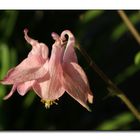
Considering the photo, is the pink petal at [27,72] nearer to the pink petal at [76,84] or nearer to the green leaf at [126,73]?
the pink petal at [76,84]

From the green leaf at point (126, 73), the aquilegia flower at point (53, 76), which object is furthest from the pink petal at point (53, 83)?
the green leaf at point (126, 73)

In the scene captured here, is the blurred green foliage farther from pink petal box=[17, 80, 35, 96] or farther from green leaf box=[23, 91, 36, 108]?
pink petal box=[17, 80, 35, 96]

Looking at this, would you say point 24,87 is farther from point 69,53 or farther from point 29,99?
point 29,99

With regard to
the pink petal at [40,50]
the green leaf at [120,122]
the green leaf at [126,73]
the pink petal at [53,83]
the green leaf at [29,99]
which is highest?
the green leaf at [29,99]

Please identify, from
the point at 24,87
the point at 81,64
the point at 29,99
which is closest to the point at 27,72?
the point at 24,87

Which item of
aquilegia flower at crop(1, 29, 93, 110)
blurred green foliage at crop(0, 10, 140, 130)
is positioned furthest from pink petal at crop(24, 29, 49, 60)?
blurred green foliage at crop(0, 10, 140, 130)
